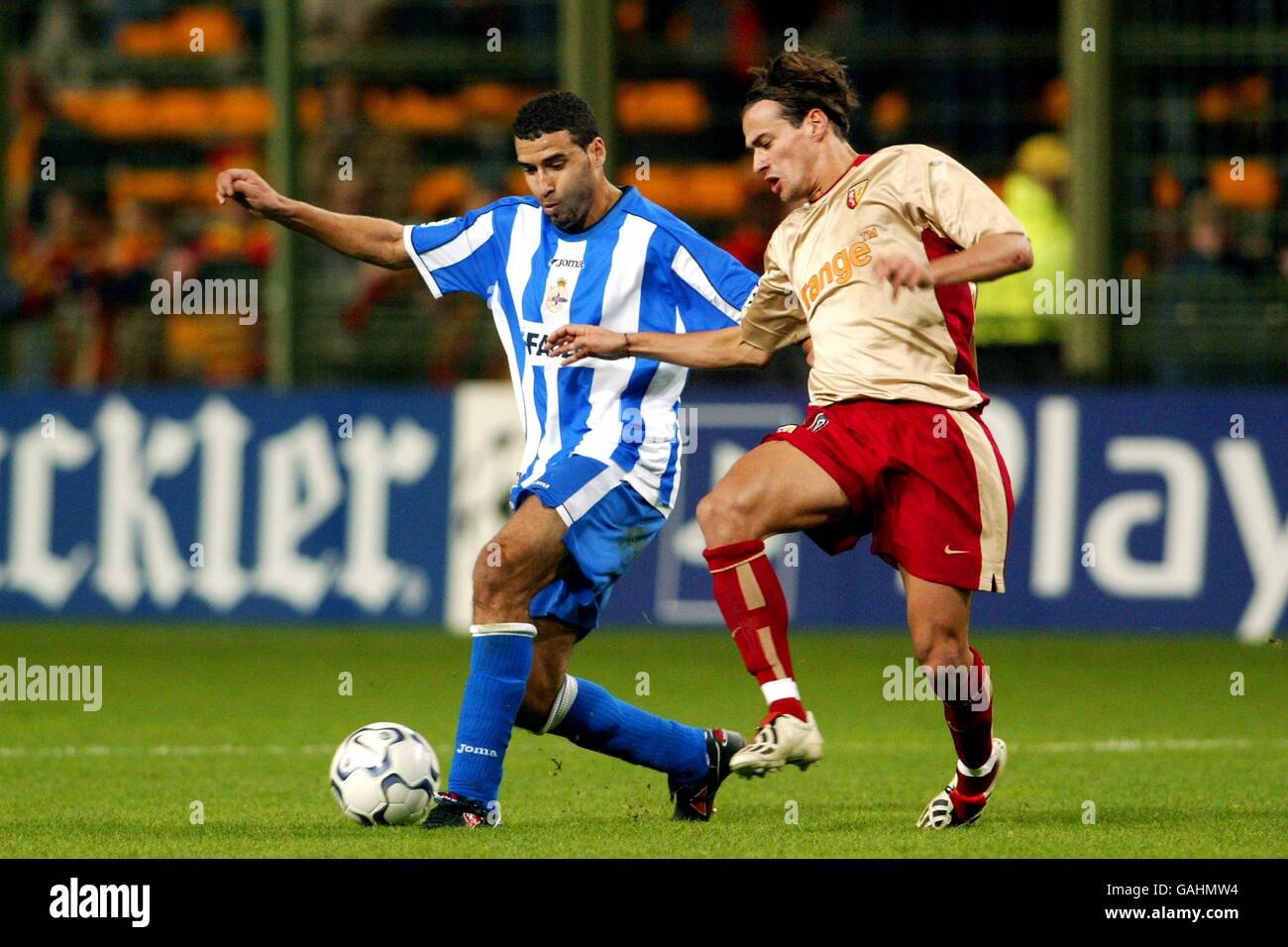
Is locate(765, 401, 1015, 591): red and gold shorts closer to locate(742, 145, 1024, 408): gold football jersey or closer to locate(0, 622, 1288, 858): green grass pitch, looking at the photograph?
locate(742, 145, 1024, 408): gold football jersey

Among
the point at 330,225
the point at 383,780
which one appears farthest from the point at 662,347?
the point at 383,780

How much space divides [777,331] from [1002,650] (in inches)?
225

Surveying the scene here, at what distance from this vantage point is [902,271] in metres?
5.48

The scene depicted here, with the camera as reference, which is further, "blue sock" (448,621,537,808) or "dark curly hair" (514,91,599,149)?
"dark curly hair" (514,91,599,149)

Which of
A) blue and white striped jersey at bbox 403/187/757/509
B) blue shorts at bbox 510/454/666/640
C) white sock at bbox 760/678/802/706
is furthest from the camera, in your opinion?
blue and white striped jersey at bbox 403/187/757/509

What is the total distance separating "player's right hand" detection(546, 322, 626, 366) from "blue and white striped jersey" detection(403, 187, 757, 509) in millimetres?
395

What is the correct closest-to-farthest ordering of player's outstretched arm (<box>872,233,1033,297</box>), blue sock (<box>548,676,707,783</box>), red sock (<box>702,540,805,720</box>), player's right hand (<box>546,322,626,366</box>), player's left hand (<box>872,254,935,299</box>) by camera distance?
player's left hand (<box>872,254,935,299</box>) < player's outstretched arm (<box>872,233,1033,297</box>) < red sock (<box>702,540,805,720</box>) < player's right hand (<box>546,322,626,366</box>) < blue sock (<box>548,676,707,783</box>)

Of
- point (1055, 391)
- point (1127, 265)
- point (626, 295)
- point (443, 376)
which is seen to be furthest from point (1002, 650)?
point (626, 295)

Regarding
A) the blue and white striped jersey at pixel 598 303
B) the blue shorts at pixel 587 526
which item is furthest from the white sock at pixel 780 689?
the blue and white striped jersey at pixel 598 303

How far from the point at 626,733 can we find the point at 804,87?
78.0 inches

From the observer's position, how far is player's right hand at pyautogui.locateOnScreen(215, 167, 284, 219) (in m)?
6.72

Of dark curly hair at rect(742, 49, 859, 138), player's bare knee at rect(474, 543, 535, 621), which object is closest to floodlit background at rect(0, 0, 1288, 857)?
player's bare knee at rect(474, 543, 535, 621)

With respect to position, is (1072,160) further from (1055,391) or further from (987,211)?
(987,211)

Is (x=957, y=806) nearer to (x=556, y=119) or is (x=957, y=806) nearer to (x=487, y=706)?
(x=487, y=706)
